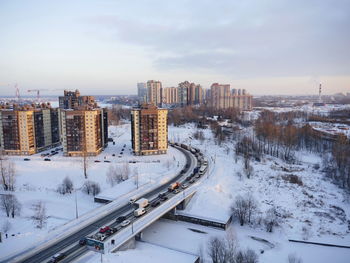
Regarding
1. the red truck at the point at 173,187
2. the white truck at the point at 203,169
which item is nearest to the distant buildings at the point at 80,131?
the white truck at the point at 203,169

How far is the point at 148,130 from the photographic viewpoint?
4472cm

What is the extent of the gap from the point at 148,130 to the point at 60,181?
627 inches

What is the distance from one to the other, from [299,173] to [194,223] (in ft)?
71.3

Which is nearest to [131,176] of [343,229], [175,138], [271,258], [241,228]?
[241,228]

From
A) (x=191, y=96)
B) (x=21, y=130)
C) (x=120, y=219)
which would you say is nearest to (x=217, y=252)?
(x=120, y=219)

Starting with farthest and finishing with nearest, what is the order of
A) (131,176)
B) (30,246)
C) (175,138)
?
(175,138) < (131,176) < (30,246)

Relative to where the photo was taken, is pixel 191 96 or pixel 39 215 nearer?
pixel 39 215

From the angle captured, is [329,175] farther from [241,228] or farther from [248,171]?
[241,228]

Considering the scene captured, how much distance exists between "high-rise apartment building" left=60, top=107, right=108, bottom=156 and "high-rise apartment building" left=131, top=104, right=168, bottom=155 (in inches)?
254

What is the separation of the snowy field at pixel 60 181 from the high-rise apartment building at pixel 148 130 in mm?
1965

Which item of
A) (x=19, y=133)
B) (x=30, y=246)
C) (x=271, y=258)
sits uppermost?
(x=19, y=133)

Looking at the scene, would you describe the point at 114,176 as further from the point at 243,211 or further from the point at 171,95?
the point at 171,95

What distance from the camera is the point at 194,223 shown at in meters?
25.5

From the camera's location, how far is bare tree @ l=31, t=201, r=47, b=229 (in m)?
23.0
